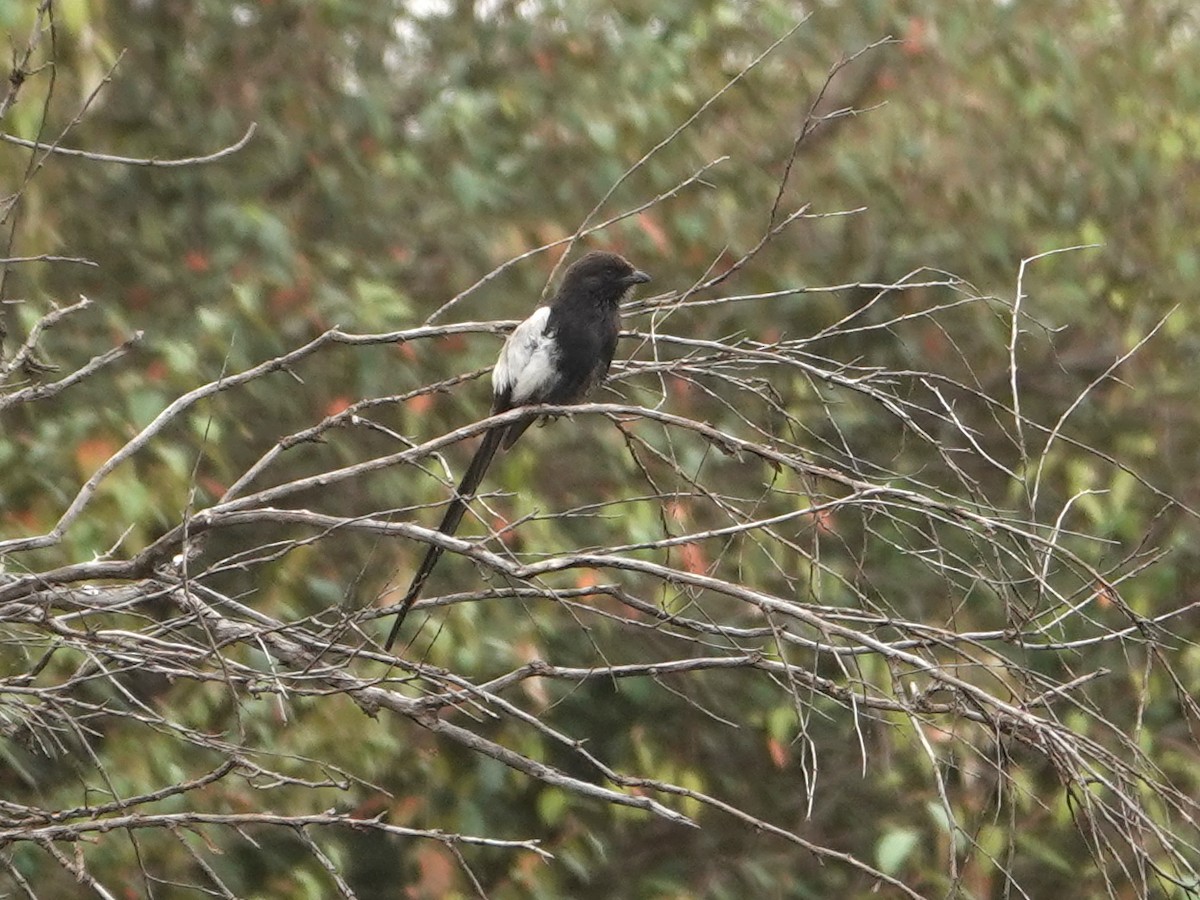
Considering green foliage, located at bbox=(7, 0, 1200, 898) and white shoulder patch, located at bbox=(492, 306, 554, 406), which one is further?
white shoulder patch, located at bbox=(492, 306, 554, 406)

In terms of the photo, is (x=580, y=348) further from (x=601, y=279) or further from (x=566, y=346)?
(x=601, y=279)

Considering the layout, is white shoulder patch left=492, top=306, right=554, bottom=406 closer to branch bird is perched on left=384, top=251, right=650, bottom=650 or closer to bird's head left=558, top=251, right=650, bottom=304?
branch bird is perched on left=384, top=251, right=650, bottom=650

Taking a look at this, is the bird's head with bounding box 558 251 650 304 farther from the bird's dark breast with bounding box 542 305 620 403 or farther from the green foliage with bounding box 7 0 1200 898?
the green foliage with bounding box 7 0 1200 898

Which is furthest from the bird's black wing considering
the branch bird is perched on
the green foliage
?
the green foliage

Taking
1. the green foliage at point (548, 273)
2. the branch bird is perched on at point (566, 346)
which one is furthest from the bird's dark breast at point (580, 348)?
the green foliage at point (548, 273)

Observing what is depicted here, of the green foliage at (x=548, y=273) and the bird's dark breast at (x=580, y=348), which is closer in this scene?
the green foliage at (x=548, y=273)

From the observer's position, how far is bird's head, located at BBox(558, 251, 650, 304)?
4.44 meters

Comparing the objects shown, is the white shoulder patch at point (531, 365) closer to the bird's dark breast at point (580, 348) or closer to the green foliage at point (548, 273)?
the bird's dark breast at point (580, 348)

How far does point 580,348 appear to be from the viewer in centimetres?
434

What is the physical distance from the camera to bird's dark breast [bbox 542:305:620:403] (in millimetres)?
4328

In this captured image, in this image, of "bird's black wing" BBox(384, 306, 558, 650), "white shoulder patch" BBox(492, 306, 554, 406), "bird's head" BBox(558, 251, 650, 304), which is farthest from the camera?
"bird's head" BBox(558, 251, 650, 304)

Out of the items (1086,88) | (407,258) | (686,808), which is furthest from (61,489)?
(1086,88)

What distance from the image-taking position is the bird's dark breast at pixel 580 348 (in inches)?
170

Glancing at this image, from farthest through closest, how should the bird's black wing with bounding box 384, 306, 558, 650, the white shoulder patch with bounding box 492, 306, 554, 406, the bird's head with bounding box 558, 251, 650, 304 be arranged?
the bird's head with bounding box 558, 251, 650, 304 < the white shoulder patch with bounding box 492, 306, 554, 406 < the bird's black wing with bounding box 384, 306, 558, 650
